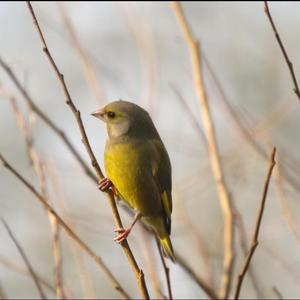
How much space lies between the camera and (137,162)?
4520mm

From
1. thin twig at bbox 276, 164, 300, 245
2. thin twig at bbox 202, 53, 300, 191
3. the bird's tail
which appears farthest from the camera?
the bird's tail

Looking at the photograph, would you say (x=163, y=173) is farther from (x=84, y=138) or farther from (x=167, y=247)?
(x=84, y=138)

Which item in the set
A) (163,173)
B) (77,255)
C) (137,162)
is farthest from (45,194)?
(163,173)

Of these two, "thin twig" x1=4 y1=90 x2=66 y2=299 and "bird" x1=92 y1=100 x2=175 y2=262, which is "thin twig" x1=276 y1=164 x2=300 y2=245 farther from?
"thin twig" x1=4 y1=90 x2=66 y2=299

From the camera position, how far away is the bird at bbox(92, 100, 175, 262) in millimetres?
4461

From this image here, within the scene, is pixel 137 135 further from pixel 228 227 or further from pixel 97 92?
pixel 228 227

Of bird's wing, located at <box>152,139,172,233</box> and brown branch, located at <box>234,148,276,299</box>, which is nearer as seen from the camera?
brown branch, located at <box>234,148,276,299</box>

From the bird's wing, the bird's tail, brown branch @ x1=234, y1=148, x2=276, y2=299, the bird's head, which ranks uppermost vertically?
the bird's head

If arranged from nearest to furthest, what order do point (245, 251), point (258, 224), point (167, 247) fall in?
point (258, 224) < point (245, 251) < point (167, 247)

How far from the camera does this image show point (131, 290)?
11.9 m

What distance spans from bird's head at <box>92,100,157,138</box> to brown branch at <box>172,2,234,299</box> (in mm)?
439

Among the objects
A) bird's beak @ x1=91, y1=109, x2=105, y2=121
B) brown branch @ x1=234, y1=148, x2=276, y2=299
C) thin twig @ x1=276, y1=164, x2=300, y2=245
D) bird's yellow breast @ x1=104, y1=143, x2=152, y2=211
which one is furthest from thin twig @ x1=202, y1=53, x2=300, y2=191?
brown branch @ x1=234, y1=148, x2=276, y2=299

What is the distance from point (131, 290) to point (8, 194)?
8.42 ft

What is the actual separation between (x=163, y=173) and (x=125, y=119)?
0.39 m
